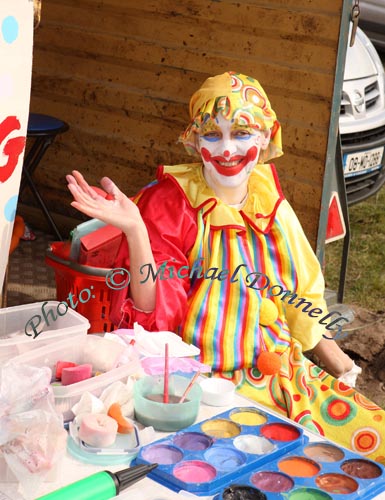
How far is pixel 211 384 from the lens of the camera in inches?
91.3

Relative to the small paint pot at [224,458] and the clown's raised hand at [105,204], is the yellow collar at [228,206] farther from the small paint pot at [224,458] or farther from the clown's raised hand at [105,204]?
the small paint pot at [224,458]

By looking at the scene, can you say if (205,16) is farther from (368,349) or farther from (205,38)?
(368,349)

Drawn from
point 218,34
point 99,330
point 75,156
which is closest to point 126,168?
point 75,156

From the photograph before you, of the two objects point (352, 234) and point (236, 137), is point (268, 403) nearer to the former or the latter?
point (236, 137)

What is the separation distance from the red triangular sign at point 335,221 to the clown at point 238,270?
5.41 feet

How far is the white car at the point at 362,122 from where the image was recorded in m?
6.23

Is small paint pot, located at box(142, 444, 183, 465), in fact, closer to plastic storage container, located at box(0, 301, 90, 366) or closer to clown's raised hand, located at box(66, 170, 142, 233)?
plastic storage container, located at box(0, 301, 90, 366)

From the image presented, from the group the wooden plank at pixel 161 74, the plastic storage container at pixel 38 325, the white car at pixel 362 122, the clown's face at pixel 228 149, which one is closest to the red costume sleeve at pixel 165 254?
the clown's face at pixel 228 149

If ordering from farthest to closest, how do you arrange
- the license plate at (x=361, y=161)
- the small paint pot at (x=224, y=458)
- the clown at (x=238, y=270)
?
the license plate at (x=361, y=161)
the clown at (x=238, y=270)
the small paint pot at (x=224, y=458)

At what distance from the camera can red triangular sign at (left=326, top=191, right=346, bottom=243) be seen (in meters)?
4.61

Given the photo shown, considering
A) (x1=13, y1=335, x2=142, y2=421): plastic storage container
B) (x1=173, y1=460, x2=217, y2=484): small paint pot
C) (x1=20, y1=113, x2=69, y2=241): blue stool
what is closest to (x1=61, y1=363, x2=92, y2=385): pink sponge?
(x1=13, y1=335, x2=142, y2=421): plastic storage container

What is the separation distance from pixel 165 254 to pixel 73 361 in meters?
0.64

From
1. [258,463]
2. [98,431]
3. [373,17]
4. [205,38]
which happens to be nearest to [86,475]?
[98,431]

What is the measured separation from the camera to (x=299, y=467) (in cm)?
202
